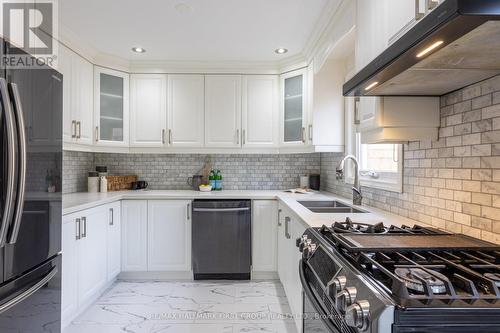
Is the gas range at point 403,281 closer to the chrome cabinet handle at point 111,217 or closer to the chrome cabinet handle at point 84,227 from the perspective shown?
the chrome cabinet handle at point 84,227

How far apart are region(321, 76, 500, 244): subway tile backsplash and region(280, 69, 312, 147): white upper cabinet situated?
54.5 inches

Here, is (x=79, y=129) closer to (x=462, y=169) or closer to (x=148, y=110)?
(x=148, y=110)

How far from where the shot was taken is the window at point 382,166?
6.52 feet

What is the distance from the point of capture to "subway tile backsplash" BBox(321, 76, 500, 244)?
4.12 feet

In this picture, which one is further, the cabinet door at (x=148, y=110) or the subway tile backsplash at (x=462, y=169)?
the cabinet door at (x=148, y=110)

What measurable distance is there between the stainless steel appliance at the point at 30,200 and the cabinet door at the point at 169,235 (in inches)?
54.3

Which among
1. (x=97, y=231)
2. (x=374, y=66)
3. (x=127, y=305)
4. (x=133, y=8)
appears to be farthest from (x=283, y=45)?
(x=127, y=305)

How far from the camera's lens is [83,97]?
10.0 feet

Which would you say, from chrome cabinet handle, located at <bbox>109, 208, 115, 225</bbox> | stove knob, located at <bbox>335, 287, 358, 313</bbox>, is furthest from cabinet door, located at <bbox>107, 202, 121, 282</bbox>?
stove knob, located at <bbox>335, 287, 358, 313</bbox>

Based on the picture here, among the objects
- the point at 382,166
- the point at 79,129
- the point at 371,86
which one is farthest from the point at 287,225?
the point at 79,129

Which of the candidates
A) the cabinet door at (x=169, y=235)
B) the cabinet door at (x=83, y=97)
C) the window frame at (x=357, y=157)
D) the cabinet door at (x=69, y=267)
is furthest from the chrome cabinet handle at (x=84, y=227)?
the window frame at (x=357, y=157)

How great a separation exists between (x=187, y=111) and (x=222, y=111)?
0.39 meters

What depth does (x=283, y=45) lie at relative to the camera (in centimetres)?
300

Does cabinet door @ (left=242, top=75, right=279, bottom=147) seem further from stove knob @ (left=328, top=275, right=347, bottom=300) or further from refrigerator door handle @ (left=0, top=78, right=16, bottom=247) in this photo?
stove knob @ (left=328, top=275, right=347, bottom=300)
